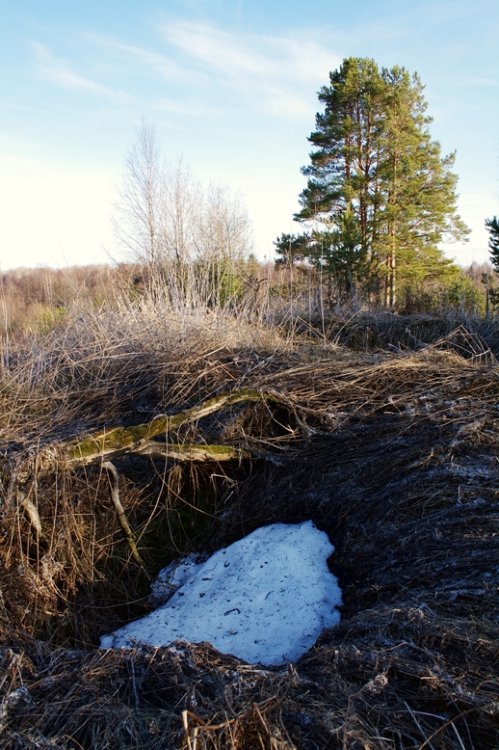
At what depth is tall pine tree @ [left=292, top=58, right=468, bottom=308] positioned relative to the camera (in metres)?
18.8

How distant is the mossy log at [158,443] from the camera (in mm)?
3303

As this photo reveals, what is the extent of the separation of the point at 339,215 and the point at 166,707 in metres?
18.1

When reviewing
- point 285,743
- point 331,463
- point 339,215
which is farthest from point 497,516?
point 339,215

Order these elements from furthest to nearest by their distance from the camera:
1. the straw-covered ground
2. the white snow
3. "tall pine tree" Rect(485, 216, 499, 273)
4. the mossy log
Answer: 1. "tall pine tree" Rect(485, 216, 499, 273)
2. the mossy log
3. the white snow
4. the straw-covered ground

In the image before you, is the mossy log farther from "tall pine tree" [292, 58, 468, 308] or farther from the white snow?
"tall pine tree" [292, 58, 468, 308]

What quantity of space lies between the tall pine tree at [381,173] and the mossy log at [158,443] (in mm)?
15054

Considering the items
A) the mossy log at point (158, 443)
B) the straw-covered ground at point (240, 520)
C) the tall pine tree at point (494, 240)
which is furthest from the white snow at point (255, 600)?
the tall pine tree at point (494, 240)

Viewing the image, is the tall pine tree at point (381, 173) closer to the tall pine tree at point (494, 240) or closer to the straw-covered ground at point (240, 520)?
the tall pine tree at point (494, 240)

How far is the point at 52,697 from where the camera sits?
195 centimetres

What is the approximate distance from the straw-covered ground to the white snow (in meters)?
0.13

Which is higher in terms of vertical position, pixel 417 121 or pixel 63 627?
pixel 417 121

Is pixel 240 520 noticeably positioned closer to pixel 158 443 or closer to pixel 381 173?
pixel 158 443

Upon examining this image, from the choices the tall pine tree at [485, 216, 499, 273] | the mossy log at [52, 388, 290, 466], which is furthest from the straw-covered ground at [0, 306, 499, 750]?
the tall pine tree at [485, 216, 499, 273]

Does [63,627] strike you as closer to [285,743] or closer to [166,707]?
[166,707]
